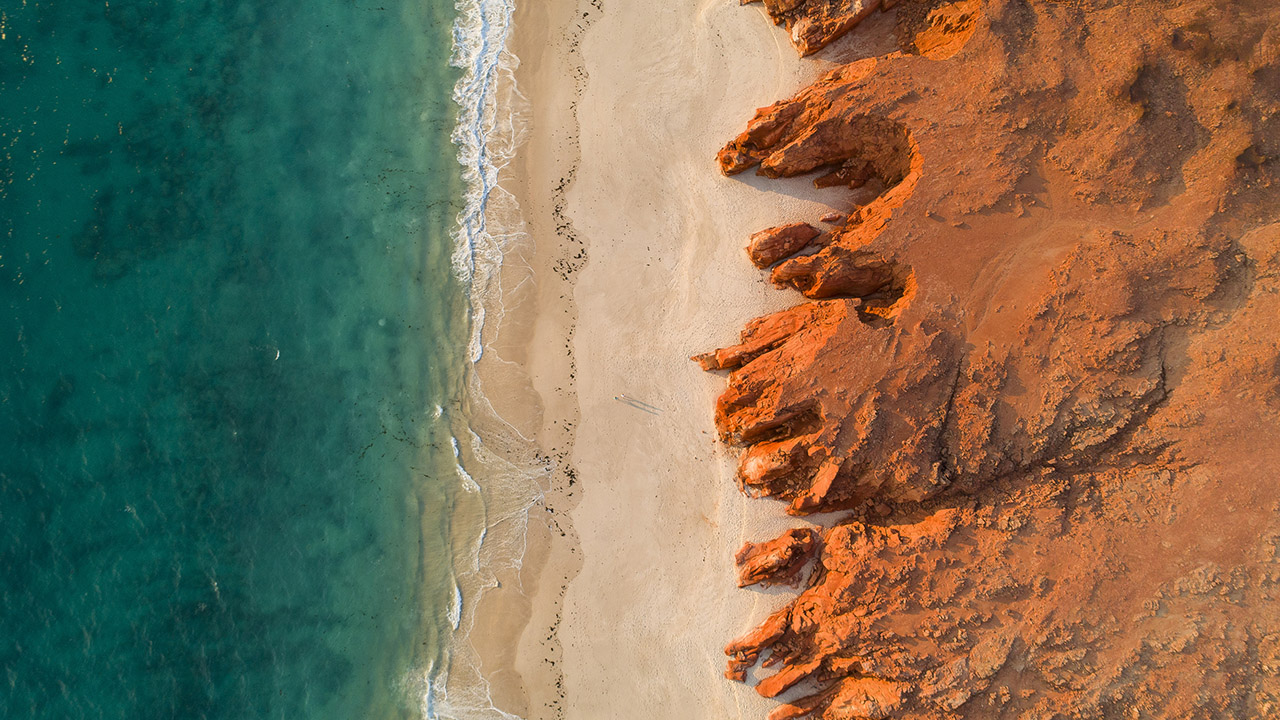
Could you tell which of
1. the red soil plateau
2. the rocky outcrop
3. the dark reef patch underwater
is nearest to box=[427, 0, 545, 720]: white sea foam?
the dark reef patch underwater

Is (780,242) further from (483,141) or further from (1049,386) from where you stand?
(483,141)

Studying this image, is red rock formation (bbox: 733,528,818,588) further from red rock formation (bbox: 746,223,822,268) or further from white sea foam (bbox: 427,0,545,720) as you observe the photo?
red rock formation (bbox: 746,223,822,268)

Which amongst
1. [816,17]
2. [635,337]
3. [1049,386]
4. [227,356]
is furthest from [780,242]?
[227,356]

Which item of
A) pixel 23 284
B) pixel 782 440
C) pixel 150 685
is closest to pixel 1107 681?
pixel 782 440

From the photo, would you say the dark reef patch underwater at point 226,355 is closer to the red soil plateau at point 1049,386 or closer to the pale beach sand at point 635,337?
the pale beach sand at point 635,337

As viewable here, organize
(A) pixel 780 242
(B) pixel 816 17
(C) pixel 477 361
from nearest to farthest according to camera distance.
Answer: (A) pixel 780 242 < (B) pixel 816 17 < (C) pixel 477 361

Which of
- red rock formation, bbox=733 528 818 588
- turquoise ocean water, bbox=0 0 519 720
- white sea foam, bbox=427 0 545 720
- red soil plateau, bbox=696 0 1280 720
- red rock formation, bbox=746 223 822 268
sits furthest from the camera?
white sea foam, bbox=427 0 545 720
